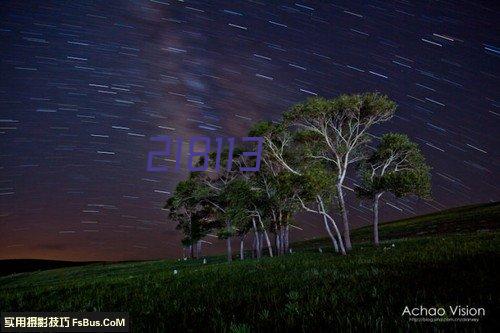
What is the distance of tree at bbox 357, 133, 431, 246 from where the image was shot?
30125 mm

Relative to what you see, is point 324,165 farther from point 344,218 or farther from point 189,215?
point 189,215

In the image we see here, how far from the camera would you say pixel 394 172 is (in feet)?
104

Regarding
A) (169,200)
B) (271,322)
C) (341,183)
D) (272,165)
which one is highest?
(271,322)

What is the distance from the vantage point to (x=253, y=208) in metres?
40.8

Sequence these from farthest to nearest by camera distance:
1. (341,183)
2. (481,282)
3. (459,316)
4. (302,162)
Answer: (302,162) → (341,183) → (481,282) → (459,316)

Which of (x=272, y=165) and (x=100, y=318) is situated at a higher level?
(x=100, y=318)

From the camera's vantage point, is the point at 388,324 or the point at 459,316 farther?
the point at 459,316

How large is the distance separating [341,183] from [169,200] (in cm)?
4088

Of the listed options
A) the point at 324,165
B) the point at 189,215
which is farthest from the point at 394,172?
the point at 189,215

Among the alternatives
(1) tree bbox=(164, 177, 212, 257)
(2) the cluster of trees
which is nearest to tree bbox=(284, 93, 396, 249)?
(2) the cluster of trees

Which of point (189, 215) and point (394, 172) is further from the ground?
point (394, 172)

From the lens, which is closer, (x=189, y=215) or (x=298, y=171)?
(x=298, y=171)

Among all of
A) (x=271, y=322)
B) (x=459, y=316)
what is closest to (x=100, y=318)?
(x=271, y=322)

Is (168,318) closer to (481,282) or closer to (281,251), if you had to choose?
(481,282)
